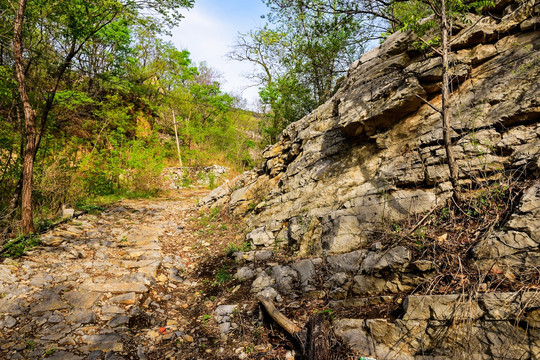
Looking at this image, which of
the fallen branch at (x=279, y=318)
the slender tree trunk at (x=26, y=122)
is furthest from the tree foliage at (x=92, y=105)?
the fallen branch at (x=279, y=318)

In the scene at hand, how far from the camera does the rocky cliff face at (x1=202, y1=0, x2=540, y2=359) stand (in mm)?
2494

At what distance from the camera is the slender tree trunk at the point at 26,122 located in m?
5.46

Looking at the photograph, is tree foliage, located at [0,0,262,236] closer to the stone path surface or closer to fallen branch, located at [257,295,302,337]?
the stone path surface

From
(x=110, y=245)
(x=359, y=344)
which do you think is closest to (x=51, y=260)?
(x=110, y=245)

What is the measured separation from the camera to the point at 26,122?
18.8 ft

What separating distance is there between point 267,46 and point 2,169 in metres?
15.0

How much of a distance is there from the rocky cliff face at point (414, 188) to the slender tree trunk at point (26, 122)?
16.3 feet

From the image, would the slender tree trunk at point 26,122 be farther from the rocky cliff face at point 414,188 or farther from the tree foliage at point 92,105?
the rocky cliff face at point 414,188

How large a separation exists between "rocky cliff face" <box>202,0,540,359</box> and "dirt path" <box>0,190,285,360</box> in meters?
0.84

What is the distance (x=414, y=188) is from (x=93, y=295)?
18.2 feet

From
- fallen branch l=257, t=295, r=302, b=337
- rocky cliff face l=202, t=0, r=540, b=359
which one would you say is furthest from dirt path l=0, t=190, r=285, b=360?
rocky cliff face l=202, t=0, r=540, b=359

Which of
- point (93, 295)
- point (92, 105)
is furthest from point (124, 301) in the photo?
point (92, 105)

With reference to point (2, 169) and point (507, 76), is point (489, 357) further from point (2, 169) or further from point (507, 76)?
point (2, 169)

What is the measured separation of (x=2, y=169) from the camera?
6.75 meters
